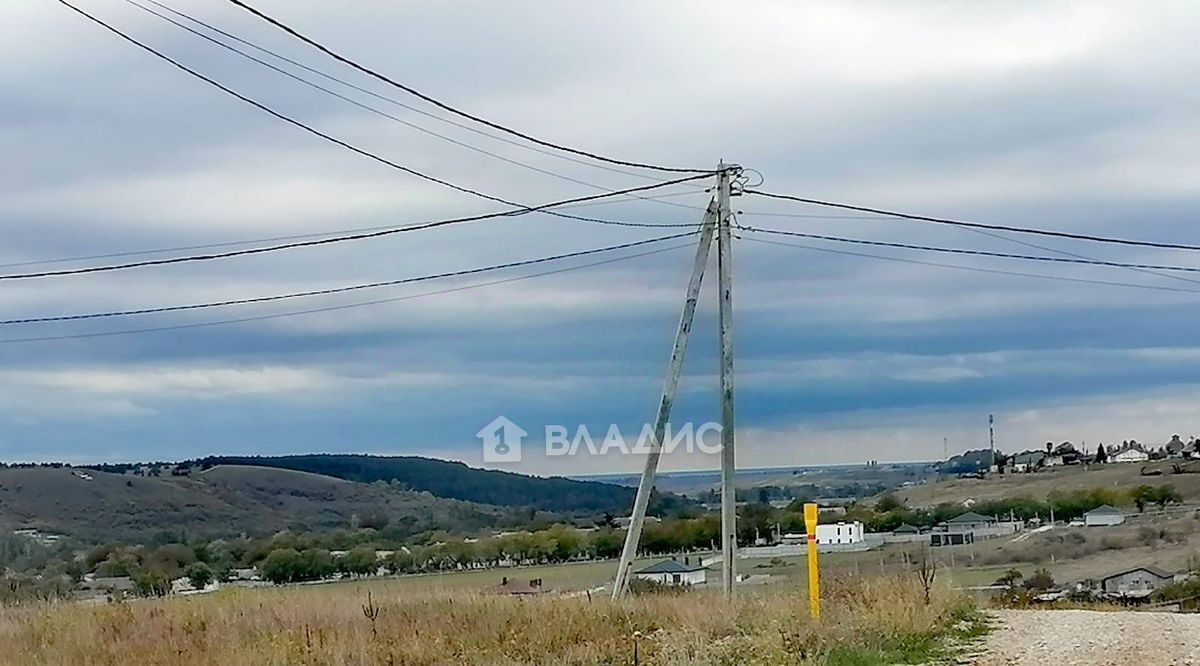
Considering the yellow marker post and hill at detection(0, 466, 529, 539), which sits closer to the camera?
the yellow marker post

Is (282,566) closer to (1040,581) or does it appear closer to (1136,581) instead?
(1040,581)

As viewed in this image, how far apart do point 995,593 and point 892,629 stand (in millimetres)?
7134

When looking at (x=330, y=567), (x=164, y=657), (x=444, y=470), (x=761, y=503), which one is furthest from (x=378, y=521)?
(x=164, y=657)

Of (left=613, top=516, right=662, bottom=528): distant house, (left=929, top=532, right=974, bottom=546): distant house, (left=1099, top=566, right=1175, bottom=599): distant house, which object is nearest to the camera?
(left=1099, top=566, right=1175, bottom=599): distant house

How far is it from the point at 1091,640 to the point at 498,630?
6.27 m

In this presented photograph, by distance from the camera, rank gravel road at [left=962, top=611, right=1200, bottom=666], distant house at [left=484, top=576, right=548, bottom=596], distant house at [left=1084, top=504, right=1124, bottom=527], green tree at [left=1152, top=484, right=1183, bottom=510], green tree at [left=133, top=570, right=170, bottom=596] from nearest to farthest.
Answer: gravel road at [left=962, top=611, right=1200, bottom=666], distant house at [left=484, top=576, right=548, bottom=596], green tree at [left=133, top=570, right=170, bottom=596], distant house at [left=1084, top=504, right=1124, bottom=527], green tree at [left=1152, top=484, right=1183, bottom=510]

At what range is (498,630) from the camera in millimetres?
14617

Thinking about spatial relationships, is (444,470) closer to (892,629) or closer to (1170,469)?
(892,629)

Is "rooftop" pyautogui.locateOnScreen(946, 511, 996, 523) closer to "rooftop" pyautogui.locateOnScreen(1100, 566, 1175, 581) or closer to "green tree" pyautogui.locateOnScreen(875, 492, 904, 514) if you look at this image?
"green tree" pyautogui.locateOnScreen(875, 492, 904, 514)

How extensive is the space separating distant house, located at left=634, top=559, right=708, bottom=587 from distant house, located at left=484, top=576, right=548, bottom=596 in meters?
1.82

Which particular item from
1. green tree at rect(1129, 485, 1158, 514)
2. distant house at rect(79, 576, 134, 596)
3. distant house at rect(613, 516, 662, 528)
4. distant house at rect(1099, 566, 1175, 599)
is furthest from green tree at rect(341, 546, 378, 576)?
green tree at rect(1129, 485, 1158, 514)

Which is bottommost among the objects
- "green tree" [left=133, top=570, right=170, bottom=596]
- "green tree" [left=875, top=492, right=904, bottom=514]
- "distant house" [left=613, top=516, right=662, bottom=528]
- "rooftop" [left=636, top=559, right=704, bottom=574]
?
"green tree" [left=133, top=570, right=170, bottom=596]

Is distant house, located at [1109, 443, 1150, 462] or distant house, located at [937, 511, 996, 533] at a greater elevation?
distant house, located at [1109, 443, 1150, 462]

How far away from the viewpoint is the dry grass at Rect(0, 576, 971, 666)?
1297cm
